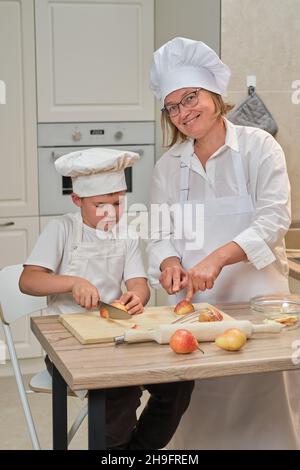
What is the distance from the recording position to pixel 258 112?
3186 millimetres

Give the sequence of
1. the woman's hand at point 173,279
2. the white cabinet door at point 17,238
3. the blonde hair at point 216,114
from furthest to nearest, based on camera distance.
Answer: the white cabinet door at point 17,238, the blonde hair at point 216,114, the woman's hand at point 173,279

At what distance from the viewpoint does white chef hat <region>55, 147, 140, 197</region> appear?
2.00 m

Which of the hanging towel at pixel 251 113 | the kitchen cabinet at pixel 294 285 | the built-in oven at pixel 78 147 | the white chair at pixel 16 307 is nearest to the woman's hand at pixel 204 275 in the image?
the white chair at pixel 16 307

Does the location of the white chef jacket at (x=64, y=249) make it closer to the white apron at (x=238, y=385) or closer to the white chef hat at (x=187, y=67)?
the white apron at (x=238, y=385)

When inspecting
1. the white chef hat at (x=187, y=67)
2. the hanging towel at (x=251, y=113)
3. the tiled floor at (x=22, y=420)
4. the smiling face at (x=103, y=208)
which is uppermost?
the white chef hat at (x=187, y=67)

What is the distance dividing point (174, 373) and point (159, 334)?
17cm

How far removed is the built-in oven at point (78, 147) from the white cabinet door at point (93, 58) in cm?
4

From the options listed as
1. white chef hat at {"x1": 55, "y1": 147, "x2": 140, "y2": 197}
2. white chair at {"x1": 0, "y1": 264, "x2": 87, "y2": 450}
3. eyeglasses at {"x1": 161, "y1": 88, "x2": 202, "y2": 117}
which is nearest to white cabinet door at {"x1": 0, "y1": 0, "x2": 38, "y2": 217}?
white chair at {"x1": 0, "y1": 264, "x2": 87, "y2": 450}

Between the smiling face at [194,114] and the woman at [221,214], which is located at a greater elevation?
the smiling face at [194,114]

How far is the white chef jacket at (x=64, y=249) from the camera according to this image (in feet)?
6.82

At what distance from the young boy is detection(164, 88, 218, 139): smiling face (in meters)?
0.16

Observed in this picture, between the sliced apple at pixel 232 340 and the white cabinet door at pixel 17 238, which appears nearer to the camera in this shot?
the sliced apple at pixel 232 340

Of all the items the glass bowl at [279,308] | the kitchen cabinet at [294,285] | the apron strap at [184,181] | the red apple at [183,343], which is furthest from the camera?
the kitchen cabinet at [294,285]

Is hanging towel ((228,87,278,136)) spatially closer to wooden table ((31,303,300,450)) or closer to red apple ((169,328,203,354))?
wooden table ((31,303,300,450))
